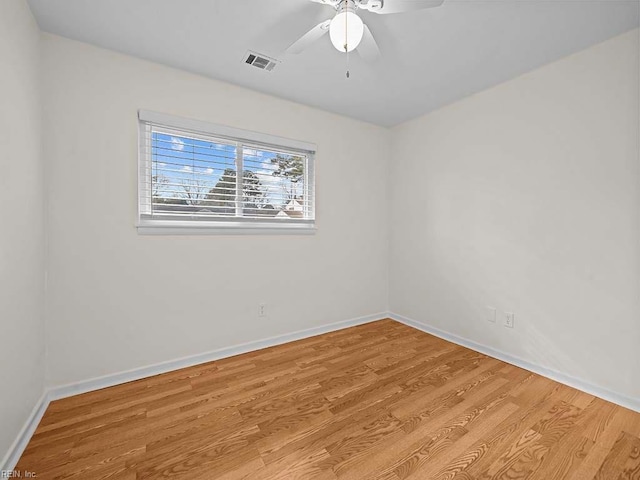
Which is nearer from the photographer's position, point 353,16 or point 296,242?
point 353,16

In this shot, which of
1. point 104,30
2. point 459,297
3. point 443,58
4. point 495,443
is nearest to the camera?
point 495,443

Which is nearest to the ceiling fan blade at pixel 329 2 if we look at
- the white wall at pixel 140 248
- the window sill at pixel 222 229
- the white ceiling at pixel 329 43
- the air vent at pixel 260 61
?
the white ceiling at pixel 329 43

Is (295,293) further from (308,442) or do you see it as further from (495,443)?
(495,443)

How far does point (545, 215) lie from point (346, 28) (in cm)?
205

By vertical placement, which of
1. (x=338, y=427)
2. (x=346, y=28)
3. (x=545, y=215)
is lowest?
(x=338, y=427)

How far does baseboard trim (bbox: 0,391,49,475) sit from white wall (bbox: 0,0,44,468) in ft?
0.12

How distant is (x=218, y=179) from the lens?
2.49 metres

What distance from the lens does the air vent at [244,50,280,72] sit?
2066 mm

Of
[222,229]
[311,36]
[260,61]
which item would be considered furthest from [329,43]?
[222,229]

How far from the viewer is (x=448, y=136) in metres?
2.90

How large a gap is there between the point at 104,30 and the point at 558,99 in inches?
128

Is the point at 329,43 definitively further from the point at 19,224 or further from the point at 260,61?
the point at 19,224

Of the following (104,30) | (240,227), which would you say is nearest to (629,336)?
(240,227)

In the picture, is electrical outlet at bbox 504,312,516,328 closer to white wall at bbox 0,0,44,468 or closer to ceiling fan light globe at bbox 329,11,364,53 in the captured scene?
ceiling fan light globe at bbox 329,11,364,53
